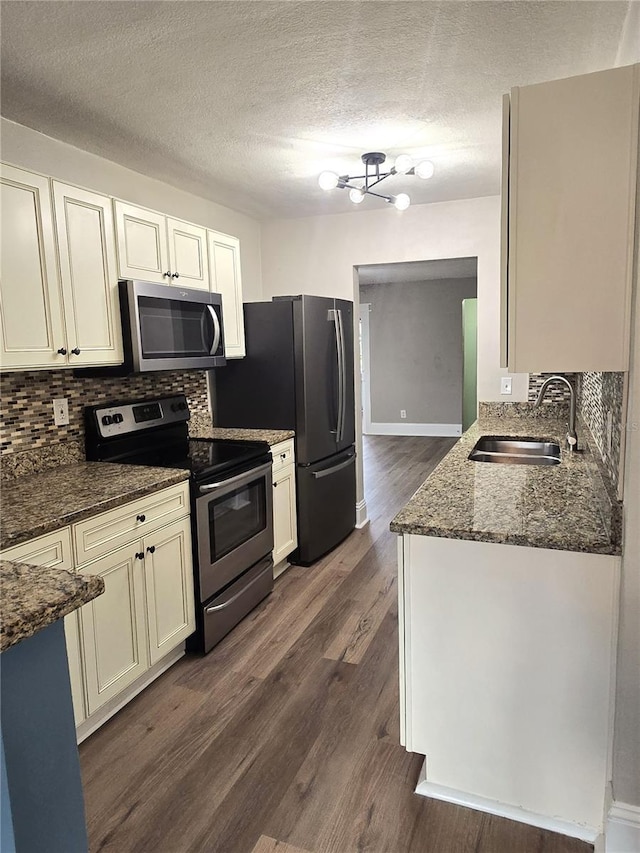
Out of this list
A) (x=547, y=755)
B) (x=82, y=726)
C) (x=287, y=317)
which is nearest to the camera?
(x=547, y=755)

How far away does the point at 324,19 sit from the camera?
5.34 feet

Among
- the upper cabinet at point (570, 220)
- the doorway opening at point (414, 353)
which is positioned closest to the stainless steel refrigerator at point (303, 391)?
the upper cabinet at point (570, 220)

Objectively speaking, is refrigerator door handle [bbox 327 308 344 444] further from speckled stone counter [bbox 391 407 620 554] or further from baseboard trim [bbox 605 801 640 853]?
baseboard trim [bbox 605 801 640 853]

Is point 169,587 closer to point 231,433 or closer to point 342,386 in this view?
point 231,433

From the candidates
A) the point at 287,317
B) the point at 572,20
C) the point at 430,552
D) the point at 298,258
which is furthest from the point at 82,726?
the point at 298,258

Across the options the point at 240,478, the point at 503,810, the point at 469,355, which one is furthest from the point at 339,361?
the point at 469,355

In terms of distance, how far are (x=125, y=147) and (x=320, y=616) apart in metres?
2.54

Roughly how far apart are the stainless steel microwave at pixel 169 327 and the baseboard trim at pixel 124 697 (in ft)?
4.28

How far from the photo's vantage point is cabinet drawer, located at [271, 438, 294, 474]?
3.28 metres

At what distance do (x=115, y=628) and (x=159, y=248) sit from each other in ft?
5.71

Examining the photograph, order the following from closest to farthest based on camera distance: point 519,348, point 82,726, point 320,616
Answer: point 519,348 → point 82,726 → point 320,616

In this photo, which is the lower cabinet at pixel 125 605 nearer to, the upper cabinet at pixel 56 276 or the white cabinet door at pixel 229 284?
the upper cabinet at pixel 56 276

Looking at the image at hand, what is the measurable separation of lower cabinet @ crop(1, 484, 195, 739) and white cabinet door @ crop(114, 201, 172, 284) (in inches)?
40.6

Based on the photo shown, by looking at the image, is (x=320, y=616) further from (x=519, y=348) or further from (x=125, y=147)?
(x=125, y=147)
